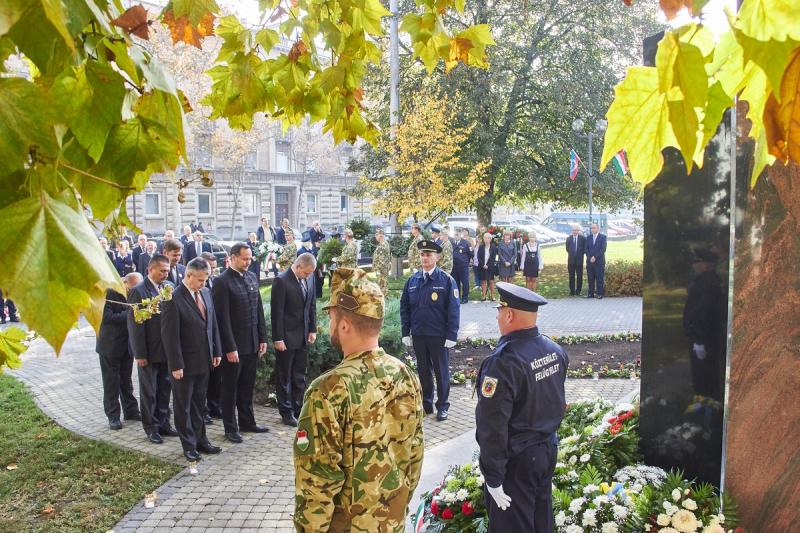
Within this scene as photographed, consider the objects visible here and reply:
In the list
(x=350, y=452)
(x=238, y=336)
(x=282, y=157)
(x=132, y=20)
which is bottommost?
(x=238, y=336)

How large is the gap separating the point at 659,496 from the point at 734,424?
728mm

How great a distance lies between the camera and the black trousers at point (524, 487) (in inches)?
166

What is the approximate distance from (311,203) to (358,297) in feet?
166

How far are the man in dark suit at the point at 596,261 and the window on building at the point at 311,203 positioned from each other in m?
34.9

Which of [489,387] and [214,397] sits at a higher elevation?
[489,387]

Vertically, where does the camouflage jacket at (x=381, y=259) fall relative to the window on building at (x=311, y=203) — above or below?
below

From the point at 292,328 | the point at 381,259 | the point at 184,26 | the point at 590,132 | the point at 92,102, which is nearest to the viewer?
the point at 92,102

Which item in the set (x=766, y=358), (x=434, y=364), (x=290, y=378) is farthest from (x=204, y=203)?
(x=766, y=358)

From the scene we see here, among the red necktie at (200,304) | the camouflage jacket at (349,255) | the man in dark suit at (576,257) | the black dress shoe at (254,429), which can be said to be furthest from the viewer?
the man in dark suit at (576,257)

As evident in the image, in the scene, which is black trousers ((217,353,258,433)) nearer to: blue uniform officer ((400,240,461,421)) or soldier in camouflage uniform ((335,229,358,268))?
blue uniform officer ((400,240,461,421))

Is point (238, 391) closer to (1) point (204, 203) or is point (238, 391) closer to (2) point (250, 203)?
(1) point (204, 203)

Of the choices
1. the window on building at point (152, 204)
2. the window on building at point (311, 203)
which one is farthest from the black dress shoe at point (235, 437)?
the window on building at point (311, 203)

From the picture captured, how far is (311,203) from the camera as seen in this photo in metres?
53.2

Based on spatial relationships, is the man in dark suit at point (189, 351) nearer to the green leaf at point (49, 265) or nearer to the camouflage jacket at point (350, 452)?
the camouflage jacket at point (350, 452)
